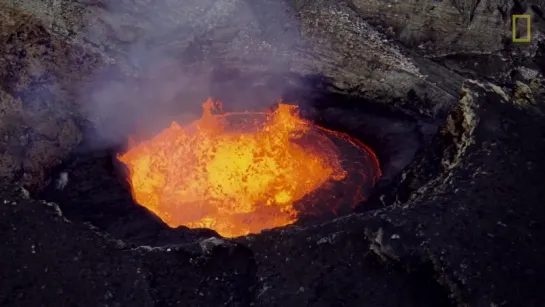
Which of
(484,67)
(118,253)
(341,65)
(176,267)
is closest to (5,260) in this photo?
(118,253)

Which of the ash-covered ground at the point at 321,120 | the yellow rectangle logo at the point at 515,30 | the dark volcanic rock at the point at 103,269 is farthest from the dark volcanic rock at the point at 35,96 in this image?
the yellow rectangle logo at the point at 515,30

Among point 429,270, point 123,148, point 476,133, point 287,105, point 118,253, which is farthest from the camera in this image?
point 287,105

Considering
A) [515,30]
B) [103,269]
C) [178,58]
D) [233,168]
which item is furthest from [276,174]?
[515,30]

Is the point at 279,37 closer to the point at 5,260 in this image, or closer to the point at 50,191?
the point at 50,191

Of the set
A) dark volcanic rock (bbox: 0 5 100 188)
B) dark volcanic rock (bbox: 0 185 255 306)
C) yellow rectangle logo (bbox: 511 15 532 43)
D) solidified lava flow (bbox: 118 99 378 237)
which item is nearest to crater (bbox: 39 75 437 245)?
solidified lava flow (bbox: 118 99 378 237)

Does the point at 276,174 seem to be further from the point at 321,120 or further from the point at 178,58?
the point at 178,58
